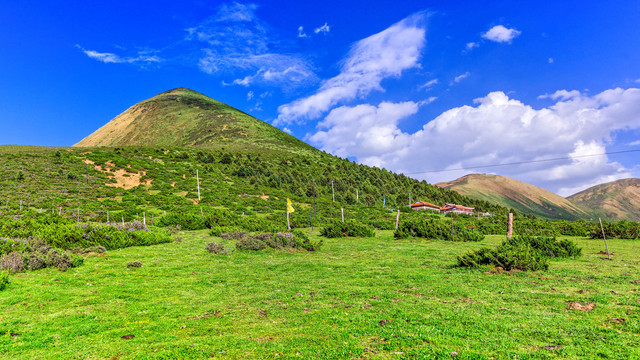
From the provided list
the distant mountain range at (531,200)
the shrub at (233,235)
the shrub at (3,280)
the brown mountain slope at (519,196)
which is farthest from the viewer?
the distant mountain range at (531,200)

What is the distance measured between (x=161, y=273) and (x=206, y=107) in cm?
14984

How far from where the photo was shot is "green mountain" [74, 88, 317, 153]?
10806cm

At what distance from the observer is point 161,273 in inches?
533

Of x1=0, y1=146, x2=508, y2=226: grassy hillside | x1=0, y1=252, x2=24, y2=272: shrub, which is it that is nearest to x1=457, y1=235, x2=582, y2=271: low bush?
x1=0, y1=252, x2=24, y2=272: shrub

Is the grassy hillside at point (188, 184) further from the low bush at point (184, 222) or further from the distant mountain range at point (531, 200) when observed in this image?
the distant mountain range at point (531, 200)

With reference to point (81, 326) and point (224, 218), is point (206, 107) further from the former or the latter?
point (81, 326)

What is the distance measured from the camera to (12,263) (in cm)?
1269

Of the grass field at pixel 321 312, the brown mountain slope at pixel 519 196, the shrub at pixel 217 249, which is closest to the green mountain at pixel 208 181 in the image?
the shrub at pixel 217 249

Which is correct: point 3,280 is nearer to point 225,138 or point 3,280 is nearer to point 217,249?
point 217,249

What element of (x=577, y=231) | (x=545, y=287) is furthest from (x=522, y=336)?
(x=577, y=231)

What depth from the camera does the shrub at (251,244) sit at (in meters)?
19.6

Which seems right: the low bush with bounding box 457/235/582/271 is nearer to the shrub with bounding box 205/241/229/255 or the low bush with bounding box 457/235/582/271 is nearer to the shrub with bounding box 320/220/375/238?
the shrub with bounding box 205/241/229/255

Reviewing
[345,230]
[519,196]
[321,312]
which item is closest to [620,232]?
[345,230]

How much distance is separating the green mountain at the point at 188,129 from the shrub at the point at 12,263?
84.1 meters
